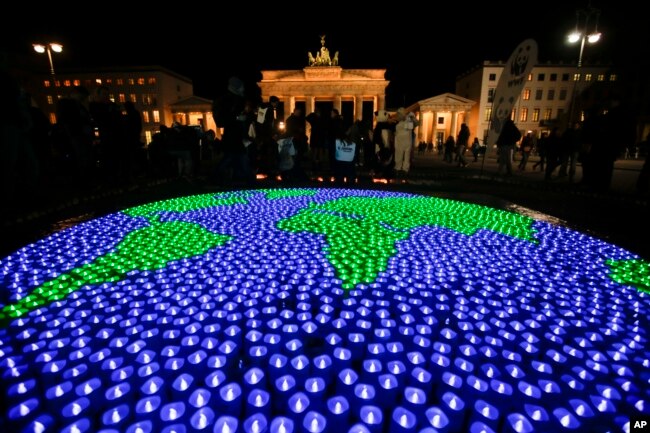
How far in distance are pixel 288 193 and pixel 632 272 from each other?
4993 mm

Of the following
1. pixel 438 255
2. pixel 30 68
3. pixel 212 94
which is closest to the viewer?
pixel 438 255

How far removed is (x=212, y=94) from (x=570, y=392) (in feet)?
303

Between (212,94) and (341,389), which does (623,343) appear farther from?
(212,94)

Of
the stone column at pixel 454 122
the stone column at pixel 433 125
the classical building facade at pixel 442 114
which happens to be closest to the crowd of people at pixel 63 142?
the classical building facade at pixel 442 114

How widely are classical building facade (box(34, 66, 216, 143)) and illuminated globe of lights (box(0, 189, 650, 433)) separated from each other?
64.1 meters

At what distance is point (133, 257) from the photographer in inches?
121

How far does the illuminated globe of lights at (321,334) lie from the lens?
4.19 feet

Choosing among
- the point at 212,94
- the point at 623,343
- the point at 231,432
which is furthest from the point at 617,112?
the point at 212,94

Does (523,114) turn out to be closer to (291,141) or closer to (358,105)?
(358,105)

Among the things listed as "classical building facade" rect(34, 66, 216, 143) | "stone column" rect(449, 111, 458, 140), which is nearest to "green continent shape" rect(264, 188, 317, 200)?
"classical building facade" rect(34, 66, 216, 143)

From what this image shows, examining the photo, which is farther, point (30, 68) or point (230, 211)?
point (30, 68)

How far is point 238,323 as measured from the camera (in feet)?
6.47

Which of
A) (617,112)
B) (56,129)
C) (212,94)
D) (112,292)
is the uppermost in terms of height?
(212,94)

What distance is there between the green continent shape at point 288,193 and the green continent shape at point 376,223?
899mm
